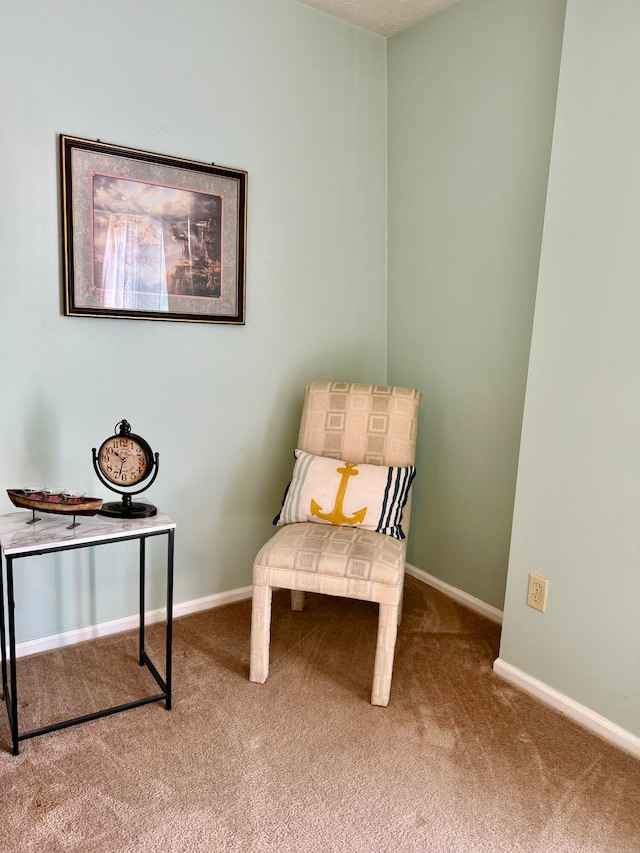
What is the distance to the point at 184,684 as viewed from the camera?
2.12 m

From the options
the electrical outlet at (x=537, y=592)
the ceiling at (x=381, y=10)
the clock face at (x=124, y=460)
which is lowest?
the electrical outlet at (x=537, y=592)

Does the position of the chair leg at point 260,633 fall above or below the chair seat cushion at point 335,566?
below

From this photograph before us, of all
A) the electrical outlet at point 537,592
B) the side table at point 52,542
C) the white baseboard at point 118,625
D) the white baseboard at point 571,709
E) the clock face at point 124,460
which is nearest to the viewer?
the side table at point 52,542

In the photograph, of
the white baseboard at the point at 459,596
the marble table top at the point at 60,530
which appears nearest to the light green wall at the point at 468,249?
the white baseboard at the point at 459,596

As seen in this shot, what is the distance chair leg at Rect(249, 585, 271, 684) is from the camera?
2.09 m

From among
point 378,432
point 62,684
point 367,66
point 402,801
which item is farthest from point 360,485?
point 367,66

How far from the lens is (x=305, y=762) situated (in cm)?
176

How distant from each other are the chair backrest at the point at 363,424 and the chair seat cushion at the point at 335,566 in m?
0.44

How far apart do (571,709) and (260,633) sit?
40.6 inches

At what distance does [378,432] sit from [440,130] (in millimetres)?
1330

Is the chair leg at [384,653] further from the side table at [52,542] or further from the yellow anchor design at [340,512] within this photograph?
the side table at [52,542]

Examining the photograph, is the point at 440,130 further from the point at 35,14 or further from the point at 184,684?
the point at 184,684

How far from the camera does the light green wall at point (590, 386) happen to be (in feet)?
5.92

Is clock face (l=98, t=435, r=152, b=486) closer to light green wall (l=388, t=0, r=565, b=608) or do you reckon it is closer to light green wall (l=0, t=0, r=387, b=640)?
light green wall (l=0, t=0, r=387, b=640)
